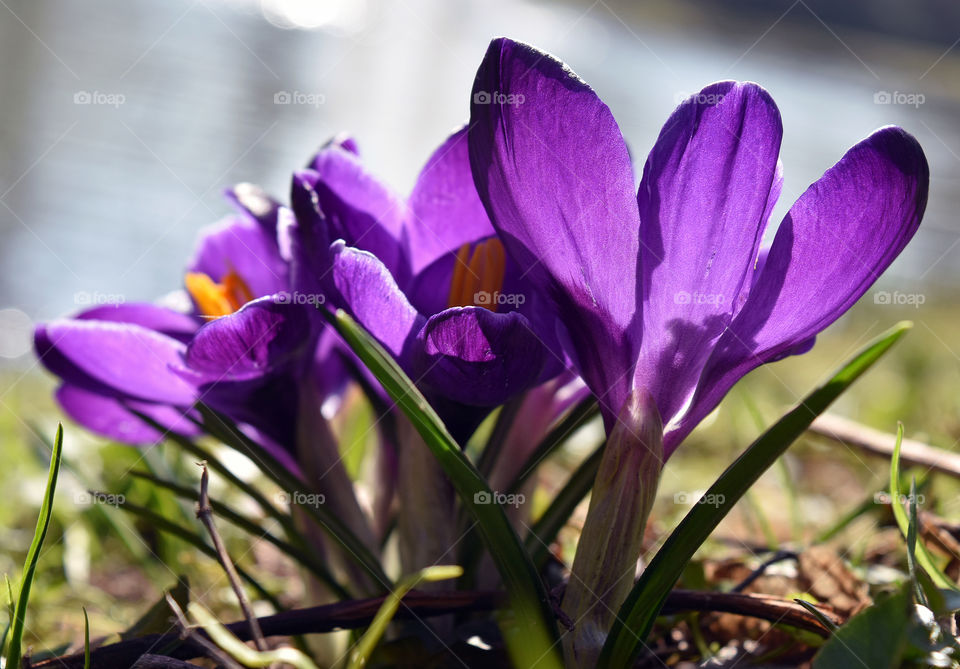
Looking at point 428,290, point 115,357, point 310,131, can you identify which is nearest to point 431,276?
point 428,290

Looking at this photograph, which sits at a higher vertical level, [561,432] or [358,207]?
[358,207]

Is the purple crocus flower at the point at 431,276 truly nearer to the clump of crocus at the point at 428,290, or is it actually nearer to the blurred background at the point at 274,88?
the clump of crocus at the point at 428,290

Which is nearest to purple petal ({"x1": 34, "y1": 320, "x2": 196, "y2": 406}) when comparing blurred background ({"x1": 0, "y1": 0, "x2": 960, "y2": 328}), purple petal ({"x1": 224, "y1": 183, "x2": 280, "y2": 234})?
purple petal ({"x1": 224, "y1": 183, "x2": 280, "y2": 234})

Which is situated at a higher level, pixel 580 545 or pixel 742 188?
pixel 742 188

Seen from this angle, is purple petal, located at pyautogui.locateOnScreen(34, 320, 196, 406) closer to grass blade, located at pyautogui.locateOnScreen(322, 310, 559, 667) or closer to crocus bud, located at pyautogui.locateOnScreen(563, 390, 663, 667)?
grass blade, located at pyautogui.locateOnScreen(322, 310, 559, 667)

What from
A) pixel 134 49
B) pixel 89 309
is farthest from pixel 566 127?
pixel 134 49

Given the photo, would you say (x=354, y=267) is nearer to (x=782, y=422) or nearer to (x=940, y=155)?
(x=782, y=422)

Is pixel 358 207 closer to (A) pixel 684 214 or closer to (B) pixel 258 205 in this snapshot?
(B) pixel 258 205

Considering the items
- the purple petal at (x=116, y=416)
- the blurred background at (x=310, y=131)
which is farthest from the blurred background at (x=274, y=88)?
the purple petal at (x=116, y=416)
